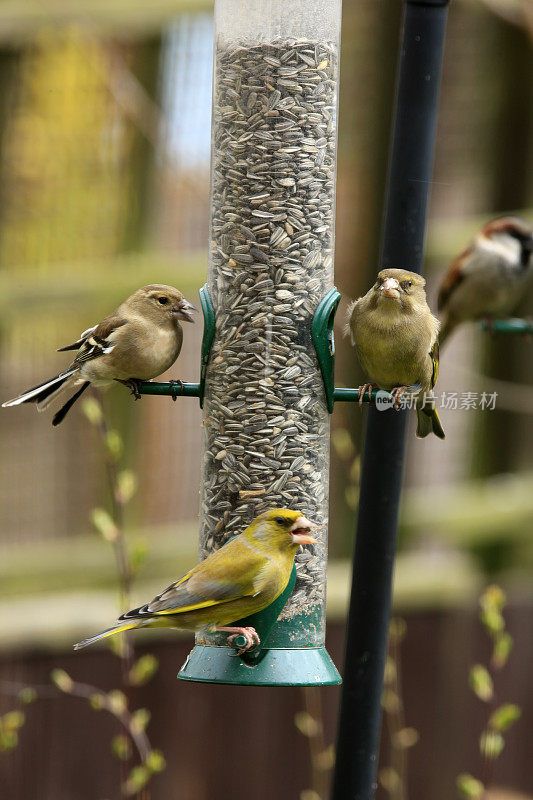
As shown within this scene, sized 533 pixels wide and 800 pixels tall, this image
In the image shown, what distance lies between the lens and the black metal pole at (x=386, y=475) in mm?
3506

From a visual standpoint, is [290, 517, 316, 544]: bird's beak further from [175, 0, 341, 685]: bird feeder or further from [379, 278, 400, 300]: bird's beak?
[379, 278, 400, 300]: bird's beak

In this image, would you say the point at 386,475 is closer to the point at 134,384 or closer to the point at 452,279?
the point at 134,384

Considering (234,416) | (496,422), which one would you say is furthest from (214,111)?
(496,422)

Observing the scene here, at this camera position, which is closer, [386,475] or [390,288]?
[386,475]

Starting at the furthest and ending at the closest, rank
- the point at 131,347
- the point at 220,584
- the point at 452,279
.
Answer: the point at 452,279
the point at 131,347
the point at 220,584

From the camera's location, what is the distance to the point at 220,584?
11.3 ft

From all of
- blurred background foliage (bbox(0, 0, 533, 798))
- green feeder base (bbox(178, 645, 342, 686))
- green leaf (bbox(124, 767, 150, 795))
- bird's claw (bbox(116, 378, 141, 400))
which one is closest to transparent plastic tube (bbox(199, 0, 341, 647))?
green feeder base (bbox(178, 645, 342, 686))

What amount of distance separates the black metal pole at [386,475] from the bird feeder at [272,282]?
0.85 feet

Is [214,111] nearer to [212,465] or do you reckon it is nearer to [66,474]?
[212,465]

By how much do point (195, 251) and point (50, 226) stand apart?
733 millimetres

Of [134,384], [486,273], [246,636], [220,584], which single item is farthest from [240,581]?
[486,273]

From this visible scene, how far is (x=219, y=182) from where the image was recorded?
3947mm

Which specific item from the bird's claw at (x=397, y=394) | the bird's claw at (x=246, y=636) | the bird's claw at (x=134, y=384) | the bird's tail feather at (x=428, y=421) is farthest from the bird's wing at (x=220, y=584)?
the bird's tail feather at (x=428, y=421)

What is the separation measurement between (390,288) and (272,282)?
38 cm
